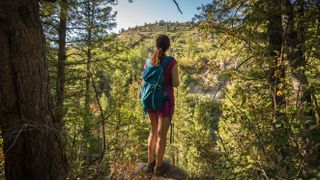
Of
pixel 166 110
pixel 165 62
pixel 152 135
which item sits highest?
pixel 165 62

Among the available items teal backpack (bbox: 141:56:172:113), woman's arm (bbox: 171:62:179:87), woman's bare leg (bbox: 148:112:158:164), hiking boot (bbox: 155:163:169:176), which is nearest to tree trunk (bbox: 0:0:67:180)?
teal backpack (bbox: 141:56:172:113)

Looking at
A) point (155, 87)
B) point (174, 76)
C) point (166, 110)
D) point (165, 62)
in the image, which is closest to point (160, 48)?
point (165, 62)

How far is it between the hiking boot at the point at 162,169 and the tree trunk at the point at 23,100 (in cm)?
308

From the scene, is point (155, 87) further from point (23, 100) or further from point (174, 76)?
point (23, 100)

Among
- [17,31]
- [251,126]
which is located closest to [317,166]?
[251,126]

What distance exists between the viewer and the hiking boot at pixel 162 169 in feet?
17.3

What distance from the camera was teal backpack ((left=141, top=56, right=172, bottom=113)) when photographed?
457 cm

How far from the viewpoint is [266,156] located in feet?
8.66

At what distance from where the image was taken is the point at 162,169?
5.43 m

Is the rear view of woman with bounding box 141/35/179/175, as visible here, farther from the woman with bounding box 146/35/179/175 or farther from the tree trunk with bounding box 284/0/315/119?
the tree trunk with bounding box 284/0/315/119

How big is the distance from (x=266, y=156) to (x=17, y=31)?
2.14m

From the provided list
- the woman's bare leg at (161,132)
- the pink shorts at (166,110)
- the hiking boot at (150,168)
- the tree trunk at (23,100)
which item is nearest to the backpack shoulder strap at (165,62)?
the pink shorts at (166,110)

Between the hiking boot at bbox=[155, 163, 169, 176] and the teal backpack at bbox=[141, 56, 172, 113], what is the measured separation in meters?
1.23

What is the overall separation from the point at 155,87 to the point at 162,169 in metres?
1.63
